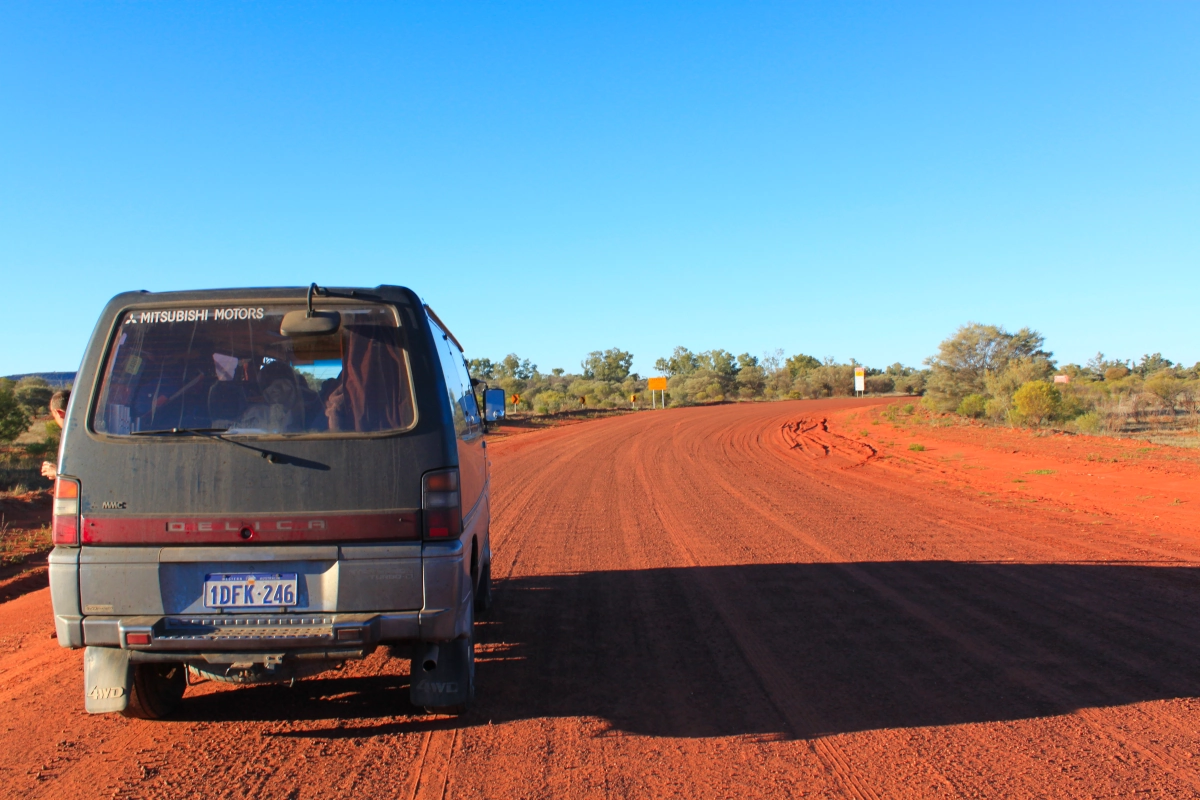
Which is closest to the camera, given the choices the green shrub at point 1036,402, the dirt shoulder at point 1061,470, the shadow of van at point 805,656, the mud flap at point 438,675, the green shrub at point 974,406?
the mud flap at point 438,675

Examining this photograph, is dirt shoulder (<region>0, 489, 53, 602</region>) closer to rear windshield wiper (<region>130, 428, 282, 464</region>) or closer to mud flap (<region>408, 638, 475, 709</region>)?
rear windshield wiper (<region>130, 428, 282, 464</region>)

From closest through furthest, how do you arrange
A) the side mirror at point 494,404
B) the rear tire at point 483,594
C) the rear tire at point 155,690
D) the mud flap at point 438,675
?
1. the mud flap at point 438,675
2. the rear tire at point 155,690
3. the rear tire at point 483,594
4. the side mirror at point 494,404

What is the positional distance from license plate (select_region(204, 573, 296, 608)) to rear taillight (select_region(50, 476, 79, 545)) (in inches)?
26.2

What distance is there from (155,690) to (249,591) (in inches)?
44.5

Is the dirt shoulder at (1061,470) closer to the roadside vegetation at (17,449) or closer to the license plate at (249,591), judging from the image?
the license plate at (249,591)

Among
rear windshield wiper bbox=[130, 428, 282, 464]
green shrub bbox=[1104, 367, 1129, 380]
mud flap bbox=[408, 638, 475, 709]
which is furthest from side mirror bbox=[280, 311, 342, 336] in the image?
green shrub bbox=[1104, 367, 1129, 380]

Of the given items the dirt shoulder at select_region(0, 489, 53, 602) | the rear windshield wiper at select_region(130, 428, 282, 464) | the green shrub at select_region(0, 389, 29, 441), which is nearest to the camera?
the rear windshield wiper at select_region(130, 428, 282, 464)

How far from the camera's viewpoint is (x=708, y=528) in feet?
32.8

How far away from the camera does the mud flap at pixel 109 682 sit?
3.71 metres

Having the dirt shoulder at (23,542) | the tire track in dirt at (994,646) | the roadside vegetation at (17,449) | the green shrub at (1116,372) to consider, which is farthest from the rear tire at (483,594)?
the green shrub at (1116,372)

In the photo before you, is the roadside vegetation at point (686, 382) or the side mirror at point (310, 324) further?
the roadside vegetation at point (686, 382)

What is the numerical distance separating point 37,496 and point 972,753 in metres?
13.8

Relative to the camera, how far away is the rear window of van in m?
3.65

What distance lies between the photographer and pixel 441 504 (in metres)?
3.64
